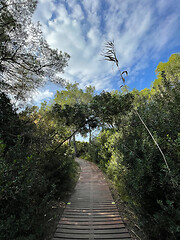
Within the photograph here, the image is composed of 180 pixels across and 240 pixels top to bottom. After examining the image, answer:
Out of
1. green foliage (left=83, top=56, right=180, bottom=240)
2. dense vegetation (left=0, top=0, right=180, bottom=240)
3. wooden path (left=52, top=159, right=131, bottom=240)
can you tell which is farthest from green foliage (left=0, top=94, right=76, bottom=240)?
green foliage (left=83, top=56, right=180, bottom=240)

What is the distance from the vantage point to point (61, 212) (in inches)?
126

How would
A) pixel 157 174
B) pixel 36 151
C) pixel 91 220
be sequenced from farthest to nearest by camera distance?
pixel 36 151 → pixel 91 220 → pixel 157 174

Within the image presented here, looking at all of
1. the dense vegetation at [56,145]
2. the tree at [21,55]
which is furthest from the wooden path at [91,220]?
the tree at [21,55]

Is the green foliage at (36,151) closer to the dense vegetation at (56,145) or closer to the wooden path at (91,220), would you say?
the dense vegetation at (56,145)

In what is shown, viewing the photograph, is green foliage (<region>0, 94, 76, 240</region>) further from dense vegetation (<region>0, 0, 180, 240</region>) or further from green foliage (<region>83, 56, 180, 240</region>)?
green foliage (<region>83, 56, 180, 240</region>)

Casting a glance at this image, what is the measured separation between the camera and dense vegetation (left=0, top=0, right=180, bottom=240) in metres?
1.86

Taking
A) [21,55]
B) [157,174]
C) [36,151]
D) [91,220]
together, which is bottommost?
[91,220]

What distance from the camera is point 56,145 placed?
4.40 meters

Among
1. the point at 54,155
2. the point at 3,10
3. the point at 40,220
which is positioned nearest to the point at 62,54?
the point at 3,10

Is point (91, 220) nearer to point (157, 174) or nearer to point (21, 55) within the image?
point (157, 174)

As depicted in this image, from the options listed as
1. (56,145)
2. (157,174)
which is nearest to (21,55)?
(56,145)

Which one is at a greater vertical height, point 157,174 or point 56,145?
point 56,145

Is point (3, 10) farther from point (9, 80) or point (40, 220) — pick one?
point (40, 220)

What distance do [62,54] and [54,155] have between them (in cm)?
471
